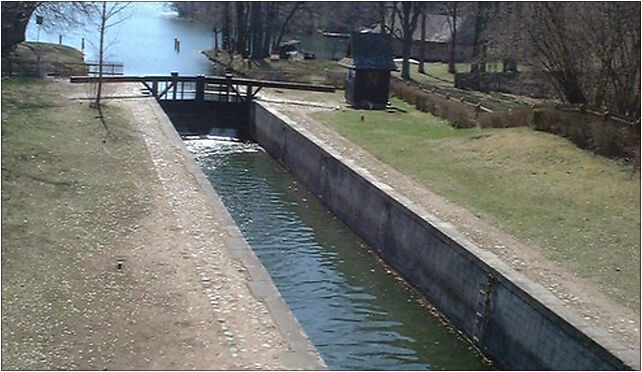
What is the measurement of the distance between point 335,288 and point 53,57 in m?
30.0

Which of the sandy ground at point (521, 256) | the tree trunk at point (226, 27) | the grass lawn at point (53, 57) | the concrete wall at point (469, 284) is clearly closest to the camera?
the concrete wall at point (469, 284)

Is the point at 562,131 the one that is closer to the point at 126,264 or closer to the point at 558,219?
the point at 558,219

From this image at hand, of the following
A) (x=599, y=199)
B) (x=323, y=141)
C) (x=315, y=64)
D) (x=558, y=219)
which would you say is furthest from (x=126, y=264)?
(x=315, y=64)

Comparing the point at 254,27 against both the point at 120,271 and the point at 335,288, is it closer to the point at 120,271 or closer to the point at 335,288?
the point at 335,288

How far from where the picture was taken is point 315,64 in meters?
49.0

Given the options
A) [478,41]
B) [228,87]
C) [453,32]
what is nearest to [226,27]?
[453,32]

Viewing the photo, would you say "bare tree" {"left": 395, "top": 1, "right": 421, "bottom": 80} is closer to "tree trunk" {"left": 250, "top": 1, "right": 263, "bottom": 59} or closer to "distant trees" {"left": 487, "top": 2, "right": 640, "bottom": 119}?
"tree trunk" {"left": 250, "top": 1, "right": 263, "bottom": 59}

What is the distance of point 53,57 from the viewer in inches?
1609

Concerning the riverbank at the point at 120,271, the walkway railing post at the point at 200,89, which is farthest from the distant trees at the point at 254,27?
the riverbank at the point at 120,271

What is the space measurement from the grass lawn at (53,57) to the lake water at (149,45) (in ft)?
5.85

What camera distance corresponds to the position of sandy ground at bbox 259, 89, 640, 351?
37.5ft

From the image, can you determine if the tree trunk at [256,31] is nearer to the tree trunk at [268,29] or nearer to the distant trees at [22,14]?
the tree trunk at [268,29]

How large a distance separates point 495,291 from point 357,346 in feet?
7.61

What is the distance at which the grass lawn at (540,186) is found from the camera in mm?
13969
